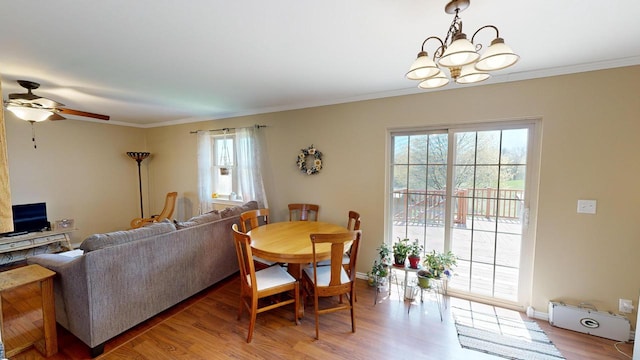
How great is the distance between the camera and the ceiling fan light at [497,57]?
1.21 m

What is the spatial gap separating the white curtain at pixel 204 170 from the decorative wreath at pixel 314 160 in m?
1.90

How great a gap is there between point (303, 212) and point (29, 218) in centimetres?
418

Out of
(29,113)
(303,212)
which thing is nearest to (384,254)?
(303,212)

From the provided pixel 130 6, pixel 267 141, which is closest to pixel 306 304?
pixel 267 141

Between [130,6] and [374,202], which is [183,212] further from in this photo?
[130,6]

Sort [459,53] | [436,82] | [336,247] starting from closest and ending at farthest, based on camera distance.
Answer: [459,53]
[436,82]
[336,247]

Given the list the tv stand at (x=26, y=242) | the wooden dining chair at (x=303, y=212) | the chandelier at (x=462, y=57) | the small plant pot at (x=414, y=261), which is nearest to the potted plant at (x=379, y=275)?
the small plant pot at (x=414, y=261)

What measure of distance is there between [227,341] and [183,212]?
353cm

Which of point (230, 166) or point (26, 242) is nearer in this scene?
point (26, 242)

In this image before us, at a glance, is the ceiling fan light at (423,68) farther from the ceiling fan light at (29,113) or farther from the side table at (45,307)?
the ceiling fan light at (29,113)

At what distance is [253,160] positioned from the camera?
13.1 feet

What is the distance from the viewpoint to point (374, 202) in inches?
126

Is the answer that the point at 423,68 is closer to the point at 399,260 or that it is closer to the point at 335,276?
the point at 335,276

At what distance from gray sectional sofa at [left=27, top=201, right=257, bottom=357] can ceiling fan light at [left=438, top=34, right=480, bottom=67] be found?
2.73 metres
